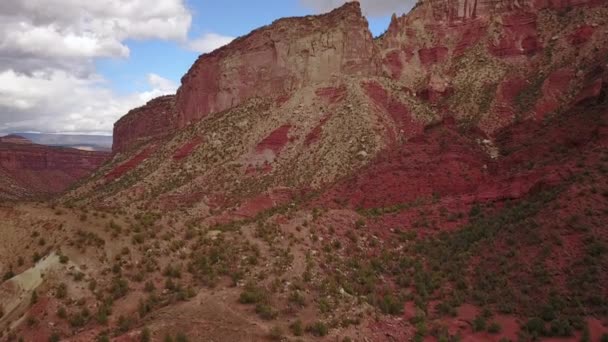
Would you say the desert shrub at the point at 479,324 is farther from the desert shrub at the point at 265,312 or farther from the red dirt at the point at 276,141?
the red dirt at the point at 276,141

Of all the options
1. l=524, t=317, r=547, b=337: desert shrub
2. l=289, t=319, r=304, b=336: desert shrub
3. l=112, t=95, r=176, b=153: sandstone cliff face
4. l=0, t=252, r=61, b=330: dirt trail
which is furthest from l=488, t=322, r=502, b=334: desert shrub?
l=112, t=95, r=176, b=153: sandstone cliff face

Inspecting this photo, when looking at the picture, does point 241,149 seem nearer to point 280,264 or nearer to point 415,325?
point 280,264

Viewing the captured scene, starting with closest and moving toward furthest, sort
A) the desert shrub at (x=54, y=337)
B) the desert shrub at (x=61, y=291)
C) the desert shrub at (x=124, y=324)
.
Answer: the desert shrub at (x=54, y=337) → the desert shrub at (x=124, y=324) → the desert shrub at (x=61, y=291)

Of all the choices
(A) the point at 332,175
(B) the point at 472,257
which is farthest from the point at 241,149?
(B) the point at 472,257

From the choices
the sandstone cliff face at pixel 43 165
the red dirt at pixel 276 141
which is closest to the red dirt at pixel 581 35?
the red dirt at pixel 276 141

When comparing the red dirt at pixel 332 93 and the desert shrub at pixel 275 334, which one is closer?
the desert shrub at pixel 275 334
